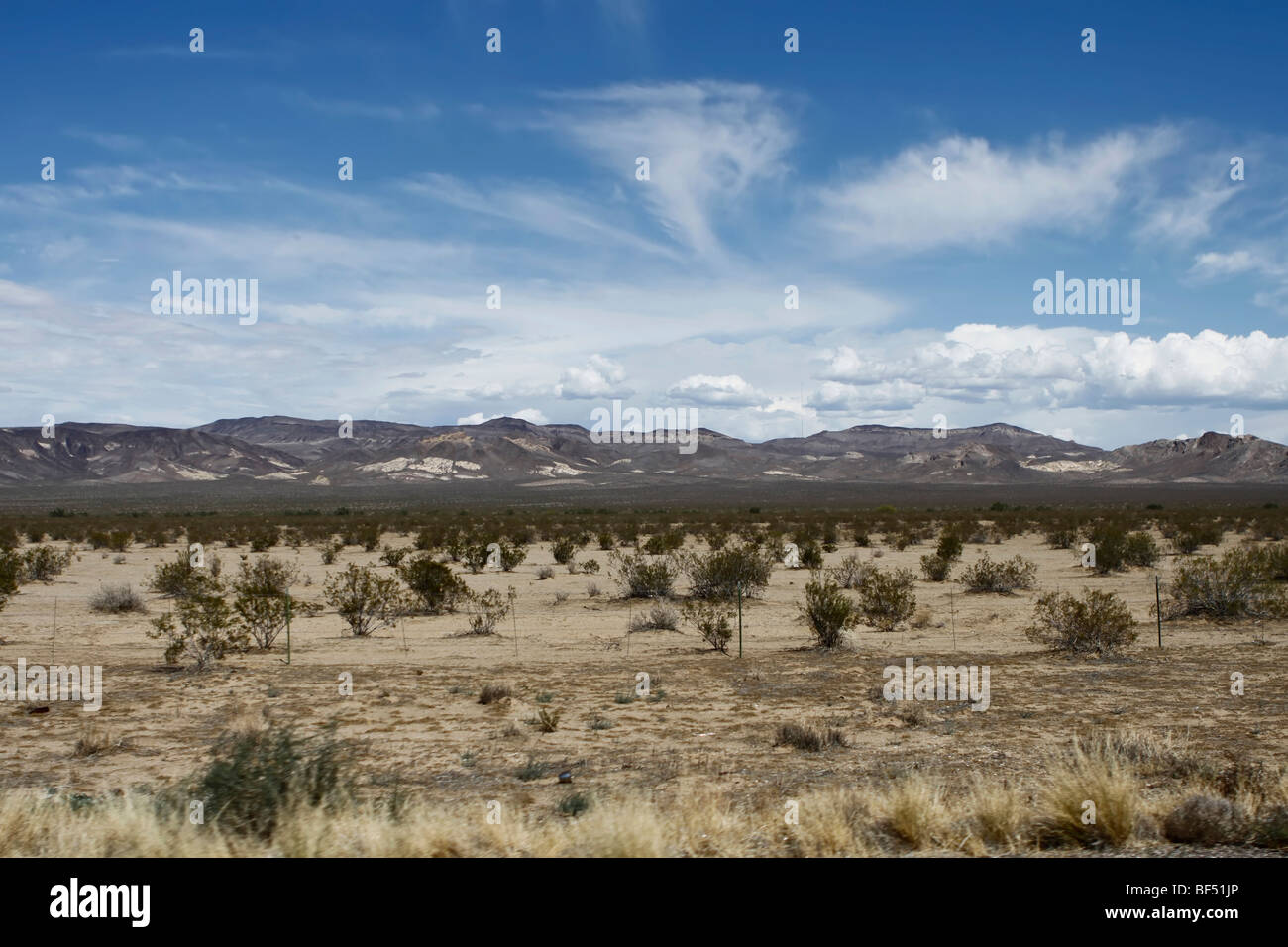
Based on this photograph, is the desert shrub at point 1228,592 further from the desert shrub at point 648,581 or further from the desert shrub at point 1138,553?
the desert shrub at point 648,581

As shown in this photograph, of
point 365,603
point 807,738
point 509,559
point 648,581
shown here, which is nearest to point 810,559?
point 648,581

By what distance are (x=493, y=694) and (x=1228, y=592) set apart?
16.5 metres

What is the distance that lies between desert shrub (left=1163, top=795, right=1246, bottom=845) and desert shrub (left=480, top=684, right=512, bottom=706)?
8.55m

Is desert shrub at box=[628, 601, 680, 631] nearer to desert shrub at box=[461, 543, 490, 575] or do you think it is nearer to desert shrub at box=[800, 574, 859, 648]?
desert shrub at box=[800, 574, 859, 648]

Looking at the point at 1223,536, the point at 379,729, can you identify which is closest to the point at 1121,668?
the point at 379,729

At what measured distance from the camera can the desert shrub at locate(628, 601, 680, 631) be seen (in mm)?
19750

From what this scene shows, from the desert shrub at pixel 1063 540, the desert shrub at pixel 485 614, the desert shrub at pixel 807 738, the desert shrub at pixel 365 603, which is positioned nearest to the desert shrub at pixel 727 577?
the desert shrub at pixel 485 614

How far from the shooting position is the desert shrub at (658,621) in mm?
19750

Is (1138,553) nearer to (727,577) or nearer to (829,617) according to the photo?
(727,577)

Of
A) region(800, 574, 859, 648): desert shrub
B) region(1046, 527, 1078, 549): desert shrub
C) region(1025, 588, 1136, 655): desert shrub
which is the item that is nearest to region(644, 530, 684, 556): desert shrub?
region(1046, 527, 1078, 549): desert shrub
